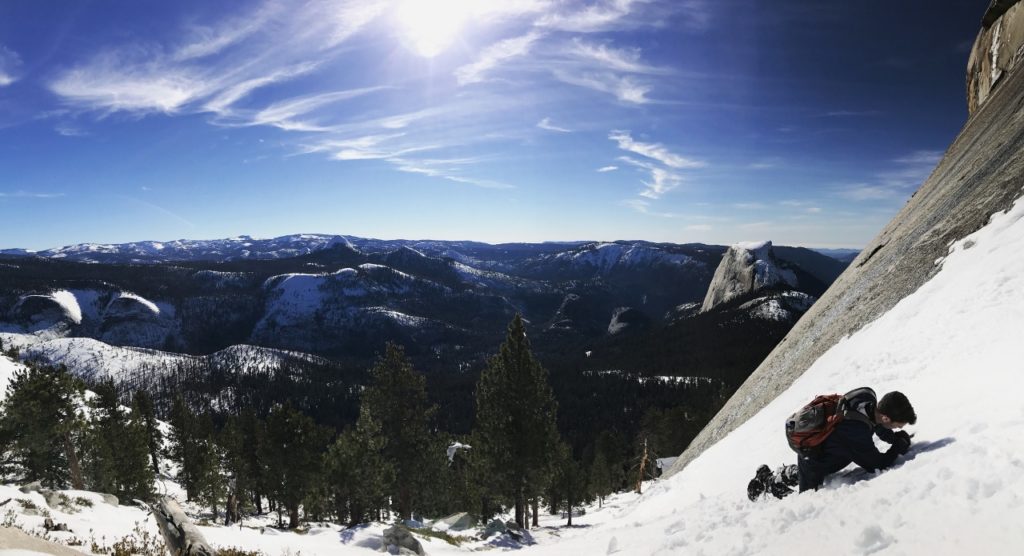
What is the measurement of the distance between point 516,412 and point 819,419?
86.7 feet

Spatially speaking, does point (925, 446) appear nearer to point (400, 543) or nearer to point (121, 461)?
point (400, 543)

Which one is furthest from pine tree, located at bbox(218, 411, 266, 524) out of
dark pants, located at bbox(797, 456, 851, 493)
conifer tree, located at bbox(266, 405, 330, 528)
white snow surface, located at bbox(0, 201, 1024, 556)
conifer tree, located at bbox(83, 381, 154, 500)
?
dark pants, located at bbox(797, 456, 851, 493)

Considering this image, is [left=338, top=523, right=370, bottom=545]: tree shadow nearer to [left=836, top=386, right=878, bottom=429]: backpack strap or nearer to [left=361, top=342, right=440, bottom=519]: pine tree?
[left=361, top=342, right=440, bottom=519]: pine tree

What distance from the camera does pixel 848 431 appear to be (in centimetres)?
764

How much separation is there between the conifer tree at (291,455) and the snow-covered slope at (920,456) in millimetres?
29727

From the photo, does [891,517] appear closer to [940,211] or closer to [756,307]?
[940,211]

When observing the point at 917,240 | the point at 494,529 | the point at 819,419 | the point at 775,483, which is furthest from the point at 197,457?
the point at 917,240

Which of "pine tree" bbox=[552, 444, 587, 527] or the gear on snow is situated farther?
"pine tree" bbox=[552, 444, 587, 527]

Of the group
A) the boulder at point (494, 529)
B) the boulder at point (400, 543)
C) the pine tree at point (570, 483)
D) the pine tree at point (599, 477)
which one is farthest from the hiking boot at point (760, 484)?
the pine tree at point (599, 477)

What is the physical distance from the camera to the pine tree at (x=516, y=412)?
32.9 meters

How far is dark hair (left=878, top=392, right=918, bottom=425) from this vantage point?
7.21m

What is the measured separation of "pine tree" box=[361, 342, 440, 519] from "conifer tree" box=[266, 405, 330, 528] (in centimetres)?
691

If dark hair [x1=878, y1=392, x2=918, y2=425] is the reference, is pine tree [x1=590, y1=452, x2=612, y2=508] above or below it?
below

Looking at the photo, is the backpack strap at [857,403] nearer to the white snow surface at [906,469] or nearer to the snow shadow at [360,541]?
the white snow surface at [906,469]
